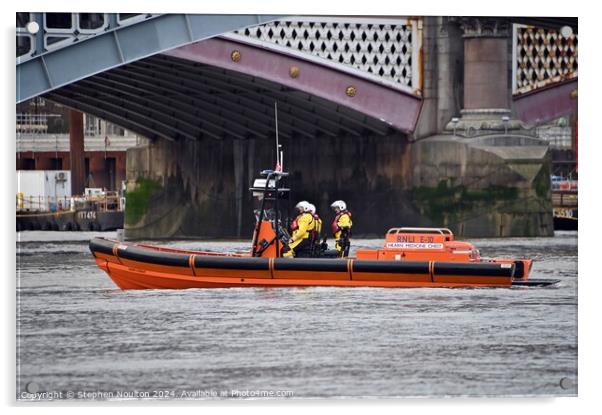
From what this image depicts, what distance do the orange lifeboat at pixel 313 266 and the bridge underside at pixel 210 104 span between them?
9.91 metres

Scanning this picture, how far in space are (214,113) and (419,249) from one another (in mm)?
16401

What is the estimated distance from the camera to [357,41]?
4262 cm

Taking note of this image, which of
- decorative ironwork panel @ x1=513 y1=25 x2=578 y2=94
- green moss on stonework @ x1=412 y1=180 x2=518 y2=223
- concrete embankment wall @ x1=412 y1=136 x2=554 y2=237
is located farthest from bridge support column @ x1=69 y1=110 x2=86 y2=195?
decorative ironwork panel @ x1=513 y1=25 x2=578 y2=94

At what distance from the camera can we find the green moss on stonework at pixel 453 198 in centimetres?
4356

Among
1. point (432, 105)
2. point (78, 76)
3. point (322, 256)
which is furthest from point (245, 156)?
point (78, 76)

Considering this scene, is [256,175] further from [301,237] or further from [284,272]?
[284,272]

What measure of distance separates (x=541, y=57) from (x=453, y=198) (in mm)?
7252

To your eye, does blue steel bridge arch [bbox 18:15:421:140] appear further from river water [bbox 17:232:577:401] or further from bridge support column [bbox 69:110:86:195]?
river water [bbox 17:232:577:401]

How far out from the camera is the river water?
2273 centimetres

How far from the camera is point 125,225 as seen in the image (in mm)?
51469

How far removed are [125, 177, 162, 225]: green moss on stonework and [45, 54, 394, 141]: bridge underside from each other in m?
2.63

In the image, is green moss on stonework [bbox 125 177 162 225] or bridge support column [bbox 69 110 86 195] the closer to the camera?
green moss on stonework [bbox 125 177 162 225]


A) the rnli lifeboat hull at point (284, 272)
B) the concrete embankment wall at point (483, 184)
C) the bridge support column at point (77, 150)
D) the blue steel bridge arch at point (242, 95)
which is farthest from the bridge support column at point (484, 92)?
the rnli lifeboat hull at point (284, 272)

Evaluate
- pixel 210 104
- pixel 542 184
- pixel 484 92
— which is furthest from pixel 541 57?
pixel 210 104
